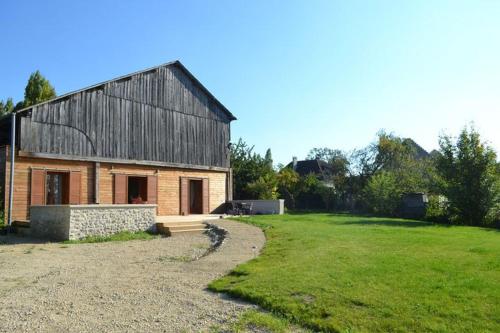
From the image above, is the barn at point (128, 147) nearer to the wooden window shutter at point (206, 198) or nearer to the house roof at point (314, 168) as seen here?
the wooden window shutter at point (206, 198)

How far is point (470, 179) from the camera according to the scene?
801 inches

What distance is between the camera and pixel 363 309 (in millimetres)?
5285

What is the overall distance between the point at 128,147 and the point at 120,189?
1.94 m

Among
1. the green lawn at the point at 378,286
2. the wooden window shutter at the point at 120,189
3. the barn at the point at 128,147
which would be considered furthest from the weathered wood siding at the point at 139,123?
the green lawn at the point at 378,286

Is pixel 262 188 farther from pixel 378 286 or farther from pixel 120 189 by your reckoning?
pixel 378 286

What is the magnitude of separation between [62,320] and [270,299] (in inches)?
106

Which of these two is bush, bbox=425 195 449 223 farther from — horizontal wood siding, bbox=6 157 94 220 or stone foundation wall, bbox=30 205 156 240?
horizontal wood siding, bbox=6 157 94 220

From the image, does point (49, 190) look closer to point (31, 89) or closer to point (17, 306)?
point (17, 306)

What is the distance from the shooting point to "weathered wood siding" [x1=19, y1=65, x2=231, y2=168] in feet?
53.2

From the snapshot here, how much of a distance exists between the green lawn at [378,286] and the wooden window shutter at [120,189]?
983 cm

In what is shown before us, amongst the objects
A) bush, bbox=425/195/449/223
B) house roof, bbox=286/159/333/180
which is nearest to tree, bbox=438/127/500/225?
bush, bbox=425/195/449/223

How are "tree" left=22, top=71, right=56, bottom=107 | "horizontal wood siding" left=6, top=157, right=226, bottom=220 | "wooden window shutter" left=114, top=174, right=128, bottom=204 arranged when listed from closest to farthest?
"horizontal wood siding" left=6, top=157, right=226, bottom=220
"wooden window shutter" left=114, top=174, right=128, bottom=204
"tree" left=22, top=71, right=56, bottom=107

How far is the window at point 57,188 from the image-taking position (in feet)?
54.0

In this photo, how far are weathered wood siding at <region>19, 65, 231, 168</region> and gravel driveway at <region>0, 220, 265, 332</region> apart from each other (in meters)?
5.59
